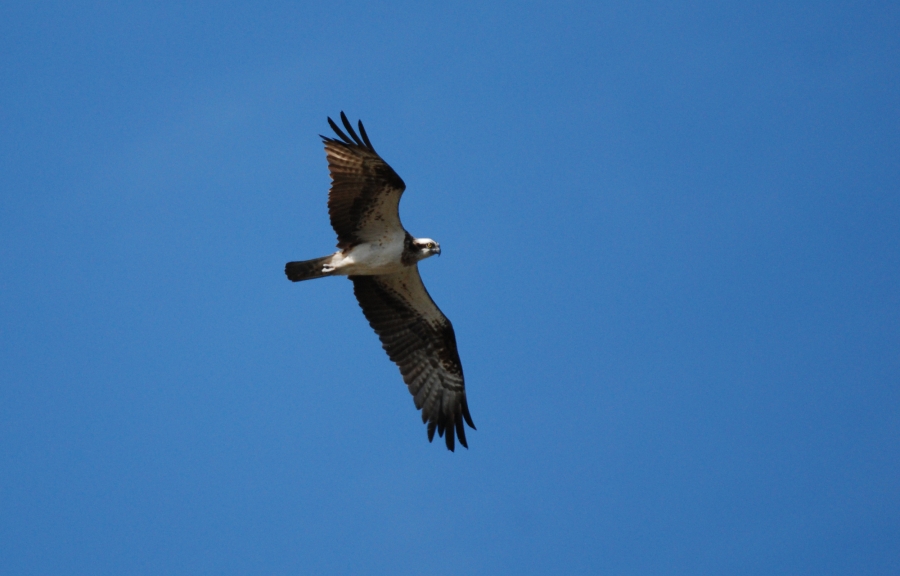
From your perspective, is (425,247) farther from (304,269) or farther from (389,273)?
(304,269)

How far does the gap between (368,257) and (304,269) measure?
0.91m

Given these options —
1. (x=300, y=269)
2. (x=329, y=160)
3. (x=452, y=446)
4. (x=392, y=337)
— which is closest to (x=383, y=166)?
(x=329, y=160)

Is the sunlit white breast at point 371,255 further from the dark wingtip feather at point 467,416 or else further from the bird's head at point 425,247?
the dark wingtip feather at point 467,416

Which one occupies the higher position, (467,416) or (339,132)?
(339,132)

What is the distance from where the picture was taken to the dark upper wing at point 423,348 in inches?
597

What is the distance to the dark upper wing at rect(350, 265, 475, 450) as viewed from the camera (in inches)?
597

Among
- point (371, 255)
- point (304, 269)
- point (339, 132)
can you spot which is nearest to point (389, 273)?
point (371, 255)

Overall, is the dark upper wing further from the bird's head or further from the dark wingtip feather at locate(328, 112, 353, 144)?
the dark wingtip feather at locate(328, 112, 353, 144)

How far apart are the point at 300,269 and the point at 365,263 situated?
915 millimetres

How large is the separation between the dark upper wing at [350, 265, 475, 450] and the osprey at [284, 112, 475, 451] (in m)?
0.01

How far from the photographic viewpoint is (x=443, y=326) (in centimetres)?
1547

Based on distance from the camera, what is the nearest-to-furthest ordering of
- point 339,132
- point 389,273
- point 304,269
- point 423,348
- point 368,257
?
point 339,132, point 304,269, point 368,257, point 389,273, point 423,348

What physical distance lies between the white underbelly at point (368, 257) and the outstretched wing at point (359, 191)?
0.40 ft

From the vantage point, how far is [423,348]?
1550cm
